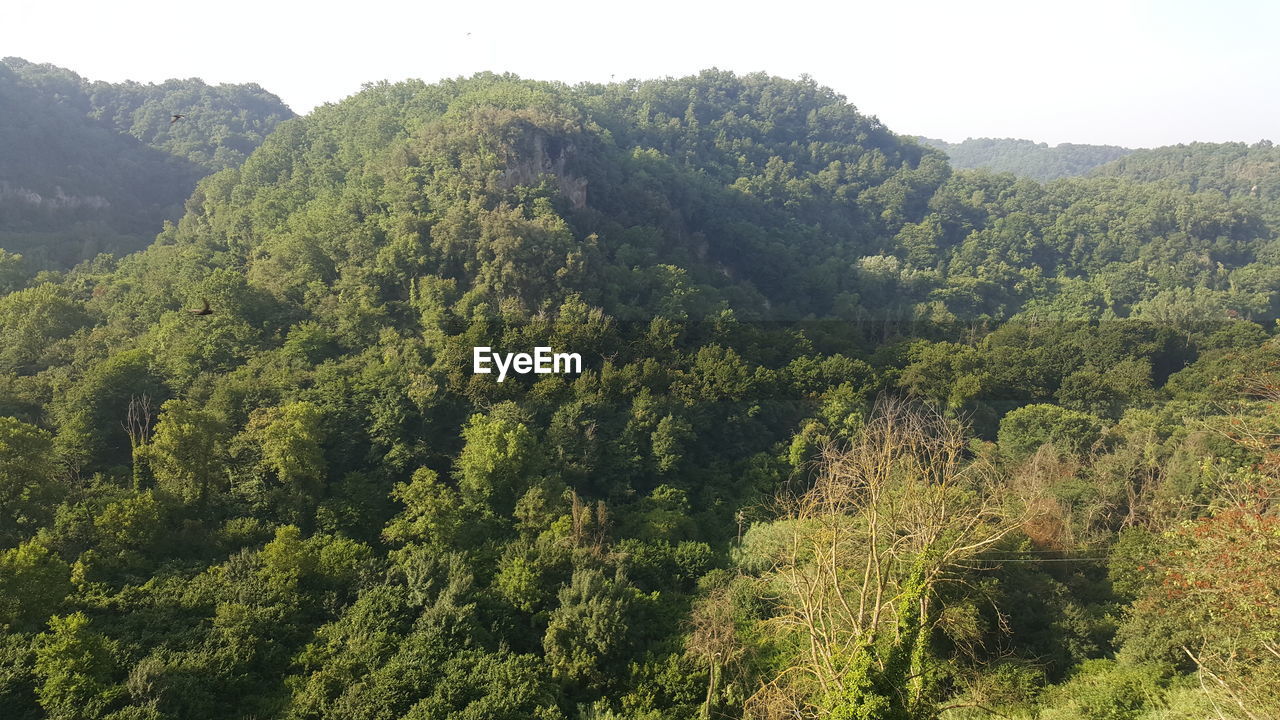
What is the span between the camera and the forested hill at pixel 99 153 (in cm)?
7006

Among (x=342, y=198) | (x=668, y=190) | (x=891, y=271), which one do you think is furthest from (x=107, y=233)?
(x=891, y=271)

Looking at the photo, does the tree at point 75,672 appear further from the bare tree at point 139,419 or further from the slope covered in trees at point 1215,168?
the slope covered in trees at point 1215,168

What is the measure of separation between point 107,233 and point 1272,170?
174 metres

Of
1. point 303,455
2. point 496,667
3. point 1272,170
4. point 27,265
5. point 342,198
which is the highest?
point 1272,170

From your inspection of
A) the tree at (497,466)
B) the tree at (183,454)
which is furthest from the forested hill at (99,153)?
the tree at (497,466)

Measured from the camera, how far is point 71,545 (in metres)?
24.3

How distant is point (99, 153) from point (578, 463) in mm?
90202

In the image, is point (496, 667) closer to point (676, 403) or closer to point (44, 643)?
point (44, 643)

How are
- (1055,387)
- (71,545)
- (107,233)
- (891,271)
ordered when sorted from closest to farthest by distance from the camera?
(71,545), (1055,387), (107,233), (891,271)

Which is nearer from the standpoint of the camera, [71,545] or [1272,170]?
[71,545]

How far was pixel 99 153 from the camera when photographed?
8512cm

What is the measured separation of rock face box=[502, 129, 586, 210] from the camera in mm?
54312

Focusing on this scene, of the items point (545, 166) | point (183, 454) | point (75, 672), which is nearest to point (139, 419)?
point (183, 454)

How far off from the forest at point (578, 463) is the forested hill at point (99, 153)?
5.72ft
